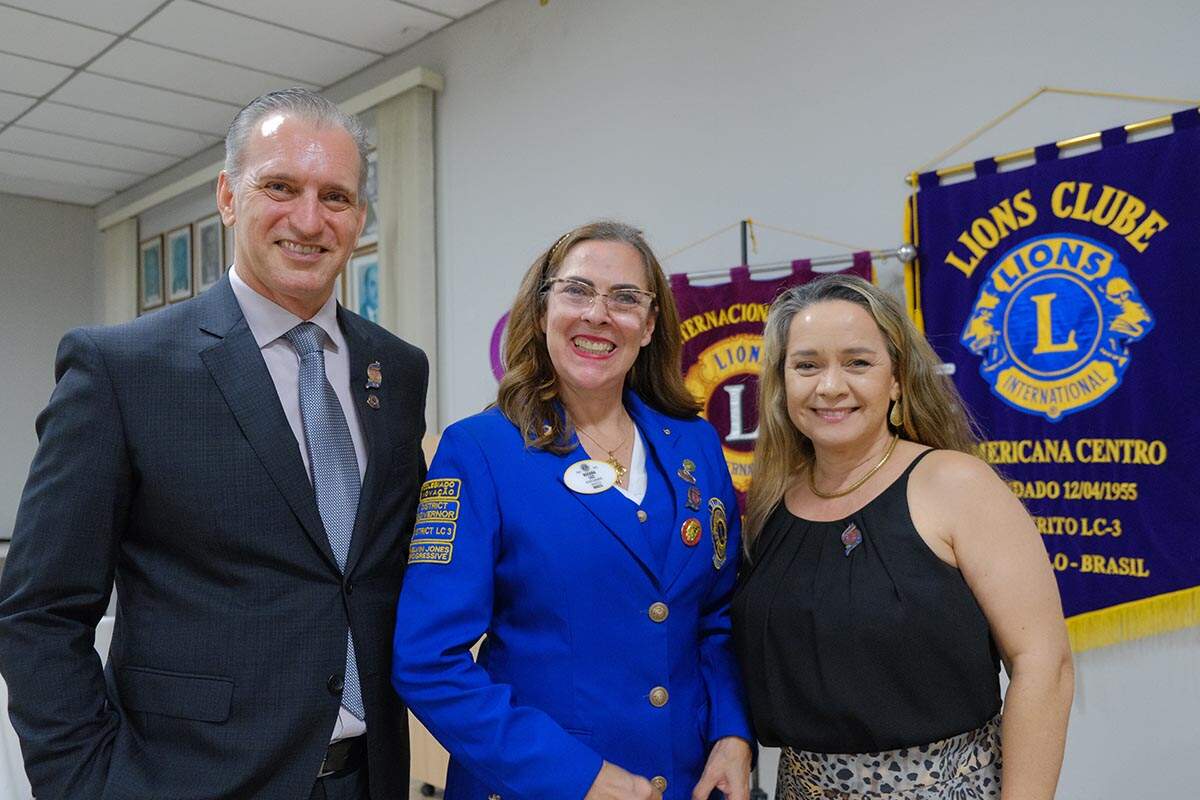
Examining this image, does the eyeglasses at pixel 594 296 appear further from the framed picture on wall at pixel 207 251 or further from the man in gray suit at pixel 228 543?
the framed picture on wall at pixel 207 251

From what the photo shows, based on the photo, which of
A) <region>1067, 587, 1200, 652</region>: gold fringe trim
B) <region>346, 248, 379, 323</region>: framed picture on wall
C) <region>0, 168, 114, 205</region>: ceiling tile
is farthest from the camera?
<region>0, 168, 114, 205</region>: ceiling tile

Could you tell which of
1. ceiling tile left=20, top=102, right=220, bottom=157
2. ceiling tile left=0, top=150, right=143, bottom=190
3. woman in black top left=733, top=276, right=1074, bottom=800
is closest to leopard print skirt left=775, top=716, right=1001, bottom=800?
woman in black top left=733, top=276, right=1074, bottom=800

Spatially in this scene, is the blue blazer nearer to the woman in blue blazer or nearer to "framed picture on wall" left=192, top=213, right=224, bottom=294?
the woman in blue blazer

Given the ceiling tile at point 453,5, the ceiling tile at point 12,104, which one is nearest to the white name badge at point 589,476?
the ceiling tile at point 453,5

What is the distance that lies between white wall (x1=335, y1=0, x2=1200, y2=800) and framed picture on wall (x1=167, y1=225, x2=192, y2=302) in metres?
2.11

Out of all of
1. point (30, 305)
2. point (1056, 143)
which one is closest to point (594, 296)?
point (1056, 143)

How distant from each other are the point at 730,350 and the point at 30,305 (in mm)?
6455

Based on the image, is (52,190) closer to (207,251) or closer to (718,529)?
(207,251)

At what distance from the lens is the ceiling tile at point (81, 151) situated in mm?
5996

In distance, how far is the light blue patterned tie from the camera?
4.61 feet

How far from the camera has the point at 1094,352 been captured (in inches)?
99.0

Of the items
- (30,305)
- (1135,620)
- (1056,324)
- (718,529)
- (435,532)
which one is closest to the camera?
(435,532)

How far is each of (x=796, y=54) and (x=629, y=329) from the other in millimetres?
2058

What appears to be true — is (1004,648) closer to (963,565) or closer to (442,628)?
(963,565)
